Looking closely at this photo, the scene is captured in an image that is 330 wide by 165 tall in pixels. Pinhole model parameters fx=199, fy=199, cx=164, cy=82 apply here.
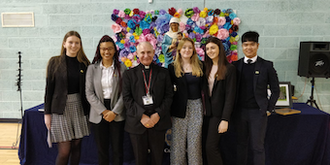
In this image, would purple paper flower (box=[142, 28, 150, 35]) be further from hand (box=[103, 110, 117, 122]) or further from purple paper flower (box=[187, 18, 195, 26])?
hand (box=[103, 110, 117, 122])

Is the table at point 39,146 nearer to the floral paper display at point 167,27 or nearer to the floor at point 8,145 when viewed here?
the floor at point 8,145

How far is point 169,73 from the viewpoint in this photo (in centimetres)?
184

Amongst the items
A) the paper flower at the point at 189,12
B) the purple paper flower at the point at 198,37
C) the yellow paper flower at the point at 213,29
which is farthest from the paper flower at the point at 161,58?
the yellow paper flower at the point at 213,29

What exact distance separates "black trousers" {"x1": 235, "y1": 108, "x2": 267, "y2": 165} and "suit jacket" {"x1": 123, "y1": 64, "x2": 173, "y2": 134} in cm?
72

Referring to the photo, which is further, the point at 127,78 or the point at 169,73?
the point at 169,73

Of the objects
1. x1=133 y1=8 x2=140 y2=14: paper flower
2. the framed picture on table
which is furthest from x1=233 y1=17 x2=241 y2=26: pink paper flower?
x1=133 y1=8 x2=140 y2=14: paper flower

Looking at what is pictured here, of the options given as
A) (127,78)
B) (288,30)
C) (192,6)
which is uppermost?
(192,6)

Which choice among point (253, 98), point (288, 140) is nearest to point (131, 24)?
point (253, 98)

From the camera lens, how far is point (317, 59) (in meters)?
2.94

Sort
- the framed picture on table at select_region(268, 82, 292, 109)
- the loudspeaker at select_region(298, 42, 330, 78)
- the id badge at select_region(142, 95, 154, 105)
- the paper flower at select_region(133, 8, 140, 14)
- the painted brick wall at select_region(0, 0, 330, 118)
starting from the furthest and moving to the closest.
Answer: the paper flower at select_region(133, 8, 140, 14), the painted brick wall at select_region(0, 0, 330, 118), the loudspeaker at select_region(298, 42, 330, 78), the framed picture on table at select_region(268, 82, 292, 109), the id badge at select_region(142, 95, 154, 105)

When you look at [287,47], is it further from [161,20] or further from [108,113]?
[108,113]

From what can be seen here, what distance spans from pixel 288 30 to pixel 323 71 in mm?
893

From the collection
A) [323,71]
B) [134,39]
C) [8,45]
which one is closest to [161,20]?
[134,39]

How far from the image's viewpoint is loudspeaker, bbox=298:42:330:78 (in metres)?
2.90
